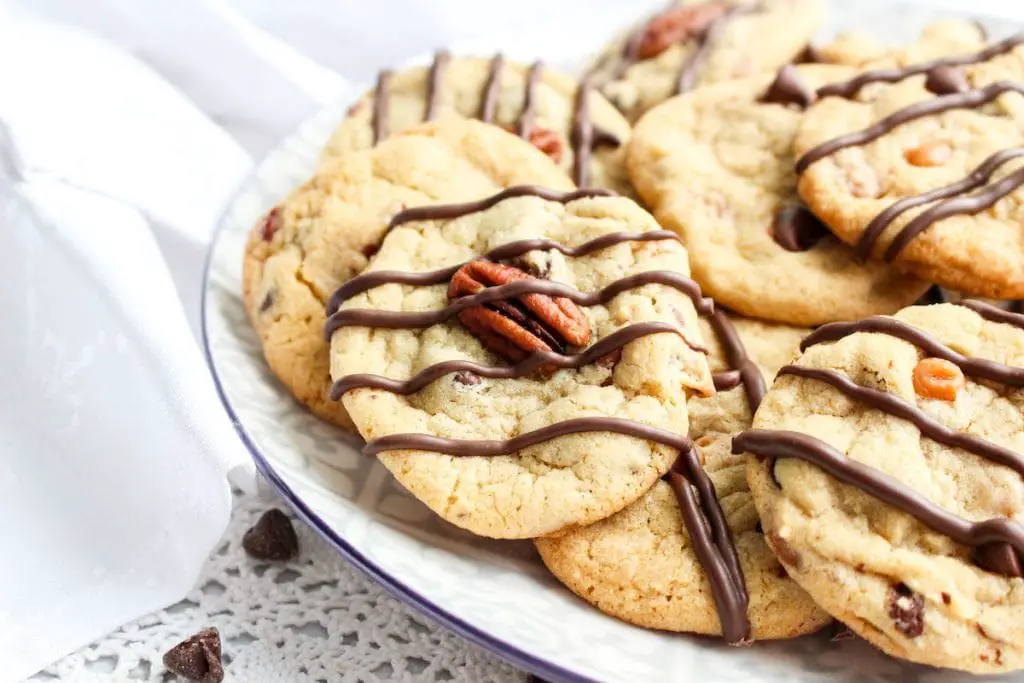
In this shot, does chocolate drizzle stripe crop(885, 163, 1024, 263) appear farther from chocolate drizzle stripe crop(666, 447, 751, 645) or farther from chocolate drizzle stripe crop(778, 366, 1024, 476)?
chocolate drizzle stripe crop(666, 447, 751, 645)

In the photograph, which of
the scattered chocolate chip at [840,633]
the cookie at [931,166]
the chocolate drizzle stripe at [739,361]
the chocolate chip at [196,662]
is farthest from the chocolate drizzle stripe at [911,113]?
the chocolate chip at [196,662]

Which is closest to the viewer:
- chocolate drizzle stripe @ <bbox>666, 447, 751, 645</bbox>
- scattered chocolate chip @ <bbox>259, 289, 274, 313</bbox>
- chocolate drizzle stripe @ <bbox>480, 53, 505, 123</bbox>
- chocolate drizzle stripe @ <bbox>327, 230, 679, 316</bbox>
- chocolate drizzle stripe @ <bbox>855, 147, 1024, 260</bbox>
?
chocolate drizzle stripe @ <bbox>666, 447, 751, 645</bbox>

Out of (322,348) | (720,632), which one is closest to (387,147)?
(322,348)

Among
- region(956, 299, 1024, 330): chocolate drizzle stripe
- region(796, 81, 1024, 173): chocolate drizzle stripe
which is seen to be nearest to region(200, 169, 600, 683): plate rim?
region(956, 299, 1024, 330): chocolate drizzle stripe

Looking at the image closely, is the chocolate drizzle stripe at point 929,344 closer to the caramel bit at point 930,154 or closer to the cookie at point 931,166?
the cookie at point 931,166

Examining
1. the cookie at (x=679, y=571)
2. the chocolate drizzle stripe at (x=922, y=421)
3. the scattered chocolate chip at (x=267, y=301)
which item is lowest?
the cookie at (x=679, y=571)

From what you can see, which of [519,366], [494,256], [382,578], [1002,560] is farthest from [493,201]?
[1002,560]

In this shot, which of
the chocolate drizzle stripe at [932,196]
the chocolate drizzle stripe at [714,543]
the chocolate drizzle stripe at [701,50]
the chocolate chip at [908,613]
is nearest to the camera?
the chocolate chip at [908,613]
